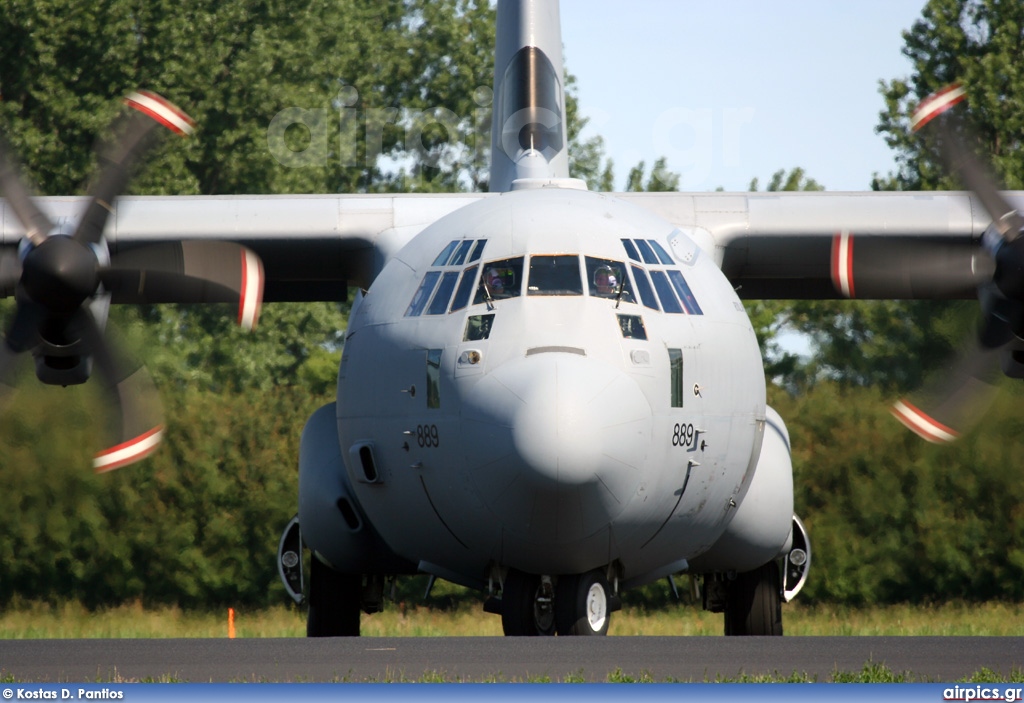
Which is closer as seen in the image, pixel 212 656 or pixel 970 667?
pixel 970 667

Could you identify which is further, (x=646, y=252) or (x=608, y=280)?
(x=646, y=252)

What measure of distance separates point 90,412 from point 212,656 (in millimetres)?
11822

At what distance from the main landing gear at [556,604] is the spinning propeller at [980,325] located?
2.73 metres

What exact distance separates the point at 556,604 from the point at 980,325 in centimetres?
386

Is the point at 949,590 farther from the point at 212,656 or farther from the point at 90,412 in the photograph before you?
the point at 212,656

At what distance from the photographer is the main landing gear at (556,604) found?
10984mm

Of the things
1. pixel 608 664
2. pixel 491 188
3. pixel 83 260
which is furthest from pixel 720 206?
pixel 608 664

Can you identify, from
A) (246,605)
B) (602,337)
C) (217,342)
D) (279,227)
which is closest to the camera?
(602,337)

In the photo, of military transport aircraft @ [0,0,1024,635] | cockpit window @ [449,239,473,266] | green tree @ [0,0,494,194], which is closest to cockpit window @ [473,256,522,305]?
military transport aircraft @ [0,0,1024,635]

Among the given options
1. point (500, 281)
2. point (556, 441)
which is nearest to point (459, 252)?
point (500, 281)

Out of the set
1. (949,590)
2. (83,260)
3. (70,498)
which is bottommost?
(949,590)

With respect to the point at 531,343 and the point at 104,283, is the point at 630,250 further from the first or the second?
the point at 104,283

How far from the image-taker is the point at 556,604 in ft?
36.4

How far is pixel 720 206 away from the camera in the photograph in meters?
14.4
